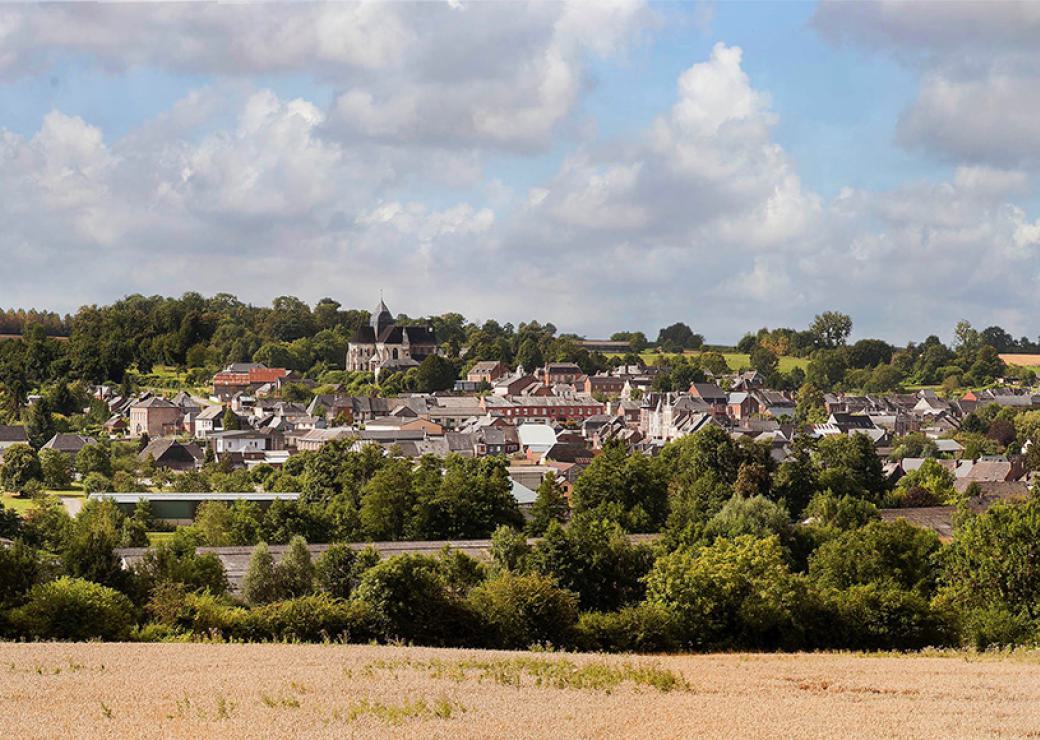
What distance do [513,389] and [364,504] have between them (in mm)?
81450

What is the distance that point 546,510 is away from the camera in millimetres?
54906

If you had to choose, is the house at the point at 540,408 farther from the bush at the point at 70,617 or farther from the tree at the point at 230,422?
the bush at the point at 70,617

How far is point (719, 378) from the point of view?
148750mm

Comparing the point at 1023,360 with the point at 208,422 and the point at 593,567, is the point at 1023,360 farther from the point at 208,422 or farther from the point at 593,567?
the point at 593,567

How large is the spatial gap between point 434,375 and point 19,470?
62931 mm

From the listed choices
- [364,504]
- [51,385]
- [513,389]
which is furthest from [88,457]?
[513,389]

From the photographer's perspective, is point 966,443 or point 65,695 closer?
point 65,695

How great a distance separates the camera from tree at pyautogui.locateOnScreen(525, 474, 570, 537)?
2025 inches

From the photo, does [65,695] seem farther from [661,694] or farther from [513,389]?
[513,389]

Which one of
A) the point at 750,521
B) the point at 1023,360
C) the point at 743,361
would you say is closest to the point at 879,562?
the point at 750,521

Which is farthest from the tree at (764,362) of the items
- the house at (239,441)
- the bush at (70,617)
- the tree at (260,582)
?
the bush at (70,617)

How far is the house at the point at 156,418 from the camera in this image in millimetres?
109062

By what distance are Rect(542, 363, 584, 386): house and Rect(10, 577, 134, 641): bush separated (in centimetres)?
11427

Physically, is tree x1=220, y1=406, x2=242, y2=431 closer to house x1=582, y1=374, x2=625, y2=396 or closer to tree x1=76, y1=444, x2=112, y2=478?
tree x1=76, y1=444, x2=112, y2=478
